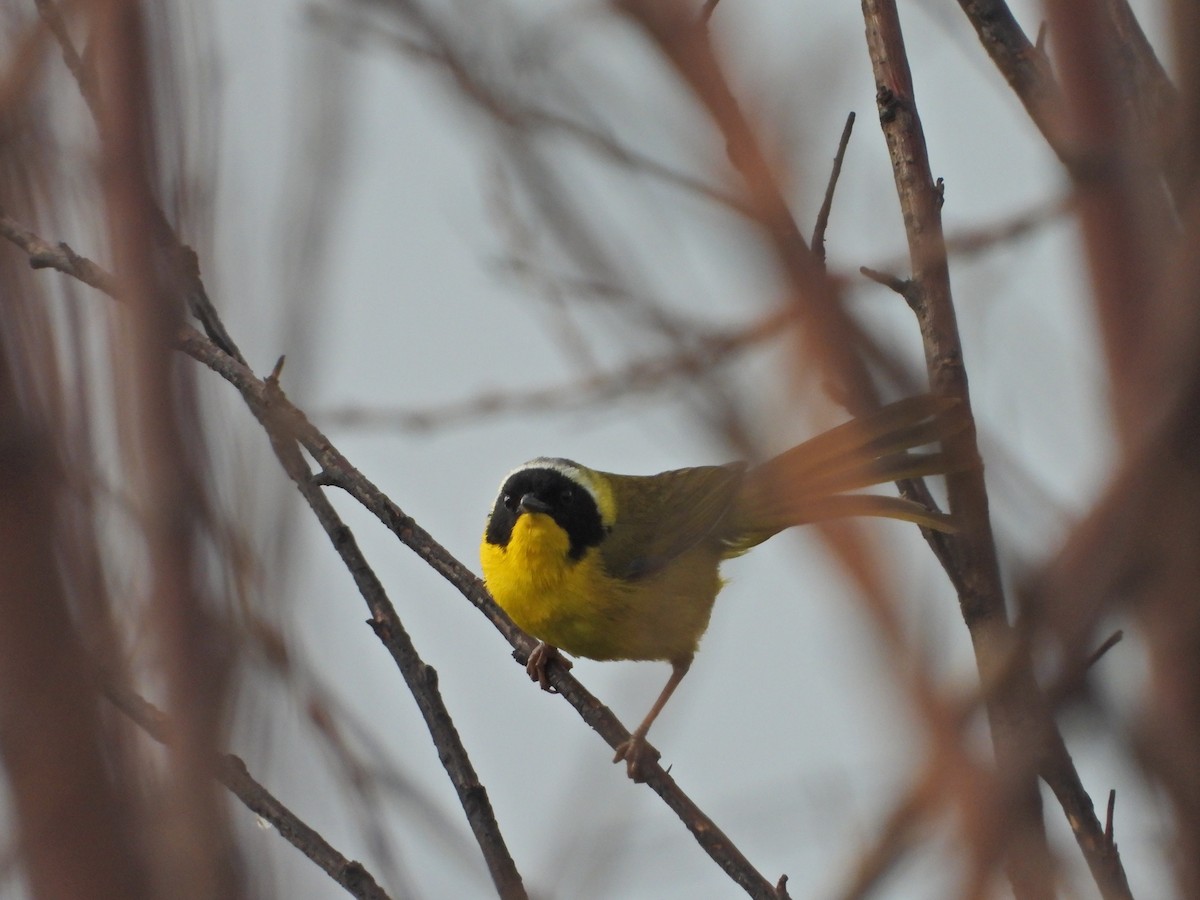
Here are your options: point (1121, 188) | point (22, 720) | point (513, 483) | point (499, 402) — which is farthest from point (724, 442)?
point (513, 483)

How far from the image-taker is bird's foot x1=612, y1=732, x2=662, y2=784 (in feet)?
8.97

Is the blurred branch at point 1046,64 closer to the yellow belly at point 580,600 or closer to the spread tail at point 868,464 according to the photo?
the spread tail at point 868,464

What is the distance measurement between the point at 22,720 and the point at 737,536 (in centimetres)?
371

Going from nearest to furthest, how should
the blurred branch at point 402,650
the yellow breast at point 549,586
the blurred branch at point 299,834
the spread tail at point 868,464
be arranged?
the blurred branch at point 299,834, the blurred branch at point 402,650, the spread tail at point 868,464, the yellow breast at point 549,586

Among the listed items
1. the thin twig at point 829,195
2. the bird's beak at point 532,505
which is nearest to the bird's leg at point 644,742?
the bird's beak at point 532,505

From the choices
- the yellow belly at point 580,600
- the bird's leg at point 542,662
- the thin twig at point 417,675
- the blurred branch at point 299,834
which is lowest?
the blurred branch at point 299,834

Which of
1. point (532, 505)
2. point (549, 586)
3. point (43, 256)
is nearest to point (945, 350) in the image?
point (43, 256)

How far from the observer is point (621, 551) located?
4371mm

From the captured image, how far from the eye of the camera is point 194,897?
981 millimetres

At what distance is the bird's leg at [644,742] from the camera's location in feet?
9.50

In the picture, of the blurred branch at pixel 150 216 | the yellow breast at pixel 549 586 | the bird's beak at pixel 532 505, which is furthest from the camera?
the bird's beak at pixel 532 505

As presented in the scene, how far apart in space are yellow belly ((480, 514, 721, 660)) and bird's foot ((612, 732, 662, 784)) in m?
0.61

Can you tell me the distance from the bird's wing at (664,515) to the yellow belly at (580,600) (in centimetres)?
6

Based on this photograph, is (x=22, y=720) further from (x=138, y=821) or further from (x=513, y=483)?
(x=513, y=483)
